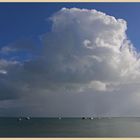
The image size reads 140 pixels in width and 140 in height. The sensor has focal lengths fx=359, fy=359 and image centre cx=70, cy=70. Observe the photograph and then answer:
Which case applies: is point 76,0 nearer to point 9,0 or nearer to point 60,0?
point 60,0

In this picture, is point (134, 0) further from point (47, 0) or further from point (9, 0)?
point (9, 0)

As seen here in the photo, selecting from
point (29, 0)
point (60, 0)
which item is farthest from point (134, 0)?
point (29, 0)

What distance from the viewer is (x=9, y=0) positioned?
27.6 meters

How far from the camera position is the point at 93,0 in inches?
1070

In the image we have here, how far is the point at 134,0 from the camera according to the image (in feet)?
89.9

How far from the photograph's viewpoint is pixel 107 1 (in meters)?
27.3

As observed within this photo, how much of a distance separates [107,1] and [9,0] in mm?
7515

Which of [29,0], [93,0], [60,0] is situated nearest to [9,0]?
[29,0]

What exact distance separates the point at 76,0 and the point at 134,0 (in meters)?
4.44

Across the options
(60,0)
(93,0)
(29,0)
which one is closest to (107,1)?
(93,0)

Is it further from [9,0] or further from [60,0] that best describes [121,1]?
[9,0]

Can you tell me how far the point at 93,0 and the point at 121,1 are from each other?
2.21 metres

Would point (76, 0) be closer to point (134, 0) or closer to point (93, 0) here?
point (93, 0)

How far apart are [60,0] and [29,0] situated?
2396mm
